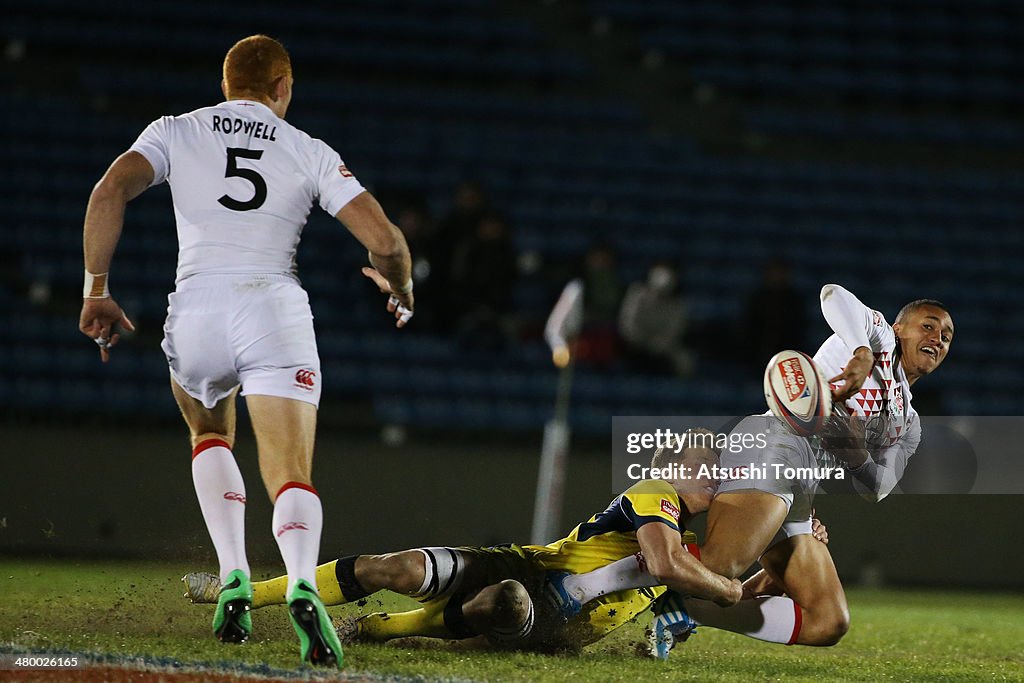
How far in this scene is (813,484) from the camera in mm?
5664

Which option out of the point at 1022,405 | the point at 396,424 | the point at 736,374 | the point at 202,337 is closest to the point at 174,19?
the point at 396,424

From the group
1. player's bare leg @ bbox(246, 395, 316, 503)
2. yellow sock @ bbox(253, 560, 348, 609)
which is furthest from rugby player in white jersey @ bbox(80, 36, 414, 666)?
yellow sock @ bbox(253, 560, 348, 609)

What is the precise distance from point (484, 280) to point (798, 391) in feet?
20.2

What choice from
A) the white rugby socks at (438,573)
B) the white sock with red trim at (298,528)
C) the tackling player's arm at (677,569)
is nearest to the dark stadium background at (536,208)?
the white rugby socks at (438,573)

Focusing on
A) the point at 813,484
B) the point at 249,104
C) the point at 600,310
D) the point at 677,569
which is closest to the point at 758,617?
the point at 813,484

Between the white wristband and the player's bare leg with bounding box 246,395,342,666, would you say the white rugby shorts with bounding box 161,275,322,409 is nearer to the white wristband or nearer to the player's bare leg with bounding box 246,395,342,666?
A: the player's bare leg with bounding box 246,395,342,666

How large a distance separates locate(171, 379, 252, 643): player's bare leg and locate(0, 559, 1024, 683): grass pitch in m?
0.18

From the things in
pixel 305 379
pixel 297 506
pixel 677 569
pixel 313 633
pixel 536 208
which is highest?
pixel 536 208

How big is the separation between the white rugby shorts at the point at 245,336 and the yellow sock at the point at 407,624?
3.90 ft

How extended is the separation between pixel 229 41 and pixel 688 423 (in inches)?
271

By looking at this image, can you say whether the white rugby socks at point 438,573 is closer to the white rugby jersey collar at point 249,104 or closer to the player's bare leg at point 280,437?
the player's bare leg at point 280,437

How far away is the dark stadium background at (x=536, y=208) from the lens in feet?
34.1

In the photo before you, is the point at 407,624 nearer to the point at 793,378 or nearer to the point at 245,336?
the point at 245,336

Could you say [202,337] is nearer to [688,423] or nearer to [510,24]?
[688,423]
